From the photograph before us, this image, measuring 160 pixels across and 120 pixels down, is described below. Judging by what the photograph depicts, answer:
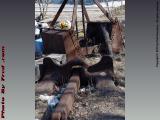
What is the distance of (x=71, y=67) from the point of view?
2.62 m

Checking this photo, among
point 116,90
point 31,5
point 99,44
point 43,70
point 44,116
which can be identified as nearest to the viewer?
point 31,5

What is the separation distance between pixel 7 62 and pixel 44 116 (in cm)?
43

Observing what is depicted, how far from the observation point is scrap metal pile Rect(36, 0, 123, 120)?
2.25 meters

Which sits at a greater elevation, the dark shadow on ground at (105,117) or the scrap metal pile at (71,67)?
the scrap metal pile at (71,67)

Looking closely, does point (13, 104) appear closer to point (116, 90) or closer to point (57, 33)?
point (116, 90)

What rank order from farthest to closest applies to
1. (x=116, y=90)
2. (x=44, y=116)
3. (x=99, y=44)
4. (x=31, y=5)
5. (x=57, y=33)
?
(x=99, y=44) < (x=57, y=33) < (x=116, y=90) < (x=44, y=116) < (x=31, y=5)

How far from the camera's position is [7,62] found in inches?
72.2

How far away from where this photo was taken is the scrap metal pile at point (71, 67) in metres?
2.25

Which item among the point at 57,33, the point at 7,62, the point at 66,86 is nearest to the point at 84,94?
the point at 66,86

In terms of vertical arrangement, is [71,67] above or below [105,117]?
above

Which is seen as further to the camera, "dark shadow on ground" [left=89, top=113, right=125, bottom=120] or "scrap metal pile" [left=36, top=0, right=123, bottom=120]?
"scrap metal pile" [left=36, top=0, right=123, bottom=120]

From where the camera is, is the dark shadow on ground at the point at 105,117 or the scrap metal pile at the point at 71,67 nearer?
the dark shadow on ground at the point at 105,117

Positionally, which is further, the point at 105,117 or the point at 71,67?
the point at 71,67

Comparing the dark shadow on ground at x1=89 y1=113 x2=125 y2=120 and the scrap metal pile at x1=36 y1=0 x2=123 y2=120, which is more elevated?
the scrap metal pile at x1=36 y1=0 x2=123 y2=120
